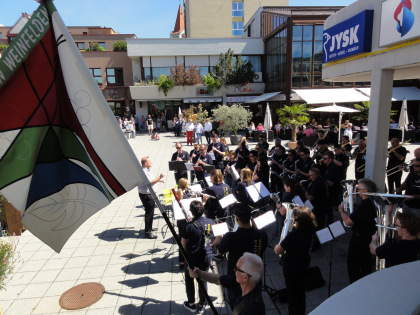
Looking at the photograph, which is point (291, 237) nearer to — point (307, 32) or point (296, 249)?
point (296, 249)

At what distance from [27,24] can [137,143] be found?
22.4 metres

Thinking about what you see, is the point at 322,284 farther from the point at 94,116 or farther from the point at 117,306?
the point at 94,116

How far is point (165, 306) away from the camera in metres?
4.91

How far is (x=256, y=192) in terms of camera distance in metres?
6.65

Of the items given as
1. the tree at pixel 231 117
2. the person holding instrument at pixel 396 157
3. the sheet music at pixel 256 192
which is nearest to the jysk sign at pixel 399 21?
the person holding instrument at pixel 396 157

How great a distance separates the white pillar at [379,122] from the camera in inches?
255

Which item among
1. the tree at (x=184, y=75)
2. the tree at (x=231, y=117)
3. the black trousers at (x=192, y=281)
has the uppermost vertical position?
the tree at (x=184, y=75)

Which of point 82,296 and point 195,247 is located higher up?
point 195,247

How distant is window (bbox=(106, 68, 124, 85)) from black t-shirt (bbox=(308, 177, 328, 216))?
33564 millimetres

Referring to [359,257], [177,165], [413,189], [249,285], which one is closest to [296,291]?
[359,257]

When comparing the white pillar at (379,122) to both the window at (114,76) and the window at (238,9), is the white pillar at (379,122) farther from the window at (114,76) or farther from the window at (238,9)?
the window at (238,9)

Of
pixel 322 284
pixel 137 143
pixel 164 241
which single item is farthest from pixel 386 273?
pixel 137 143

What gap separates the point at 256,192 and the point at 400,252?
342cm

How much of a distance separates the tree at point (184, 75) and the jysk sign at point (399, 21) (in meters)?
26.8
